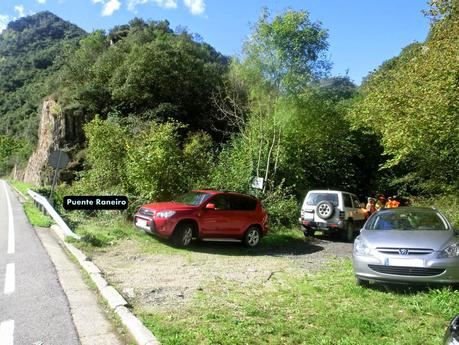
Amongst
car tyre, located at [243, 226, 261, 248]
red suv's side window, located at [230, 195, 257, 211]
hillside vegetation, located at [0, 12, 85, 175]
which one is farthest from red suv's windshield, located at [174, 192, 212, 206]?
hillside vegetation, located at [0, 12, 85, 175]

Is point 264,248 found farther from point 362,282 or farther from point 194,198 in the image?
point 362,282

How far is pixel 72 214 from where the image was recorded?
17797 millimetres

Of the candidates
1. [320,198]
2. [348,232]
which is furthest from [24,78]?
[348,232]

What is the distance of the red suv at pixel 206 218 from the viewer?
1157 centimetres

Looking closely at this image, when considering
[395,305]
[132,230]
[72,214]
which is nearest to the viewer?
[395,305]

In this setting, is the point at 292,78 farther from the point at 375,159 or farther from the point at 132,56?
the point at 132,56

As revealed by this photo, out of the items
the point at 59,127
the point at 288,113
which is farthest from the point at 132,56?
the point at 288,113

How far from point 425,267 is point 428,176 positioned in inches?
828

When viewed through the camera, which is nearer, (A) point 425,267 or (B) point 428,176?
(A) point 425,267

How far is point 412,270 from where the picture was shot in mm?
7270

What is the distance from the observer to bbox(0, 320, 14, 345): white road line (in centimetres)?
476

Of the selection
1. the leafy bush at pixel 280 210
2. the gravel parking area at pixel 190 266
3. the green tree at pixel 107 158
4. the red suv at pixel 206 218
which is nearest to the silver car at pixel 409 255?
the gravel parking area at pixel 190 266

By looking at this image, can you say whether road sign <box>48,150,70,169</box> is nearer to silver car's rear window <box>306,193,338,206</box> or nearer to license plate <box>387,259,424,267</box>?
silver car's rear window <box>306,193,338,206</box>

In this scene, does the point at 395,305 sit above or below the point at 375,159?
below
